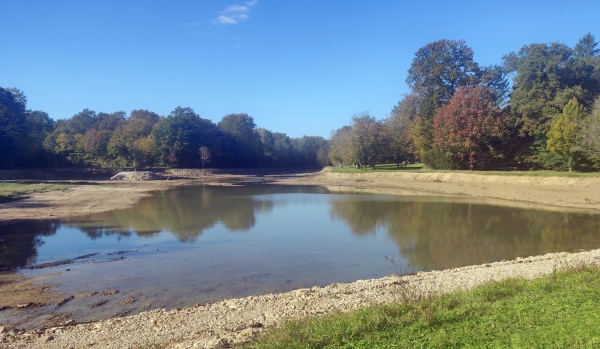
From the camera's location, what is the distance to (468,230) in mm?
19500

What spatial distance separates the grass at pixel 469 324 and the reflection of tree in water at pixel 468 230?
635cm

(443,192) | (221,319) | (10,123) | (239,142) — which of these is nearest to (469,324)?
(221,319)

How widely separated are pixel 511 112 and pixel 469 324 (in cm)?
4646

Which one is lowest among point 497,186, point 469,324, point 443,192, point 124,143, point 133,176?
point 443,192

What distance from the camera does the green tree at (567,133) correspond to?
3616 centimetres

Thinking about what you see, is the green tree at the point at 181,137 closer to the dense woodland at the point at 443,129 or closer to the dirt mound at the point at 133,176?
the dense woodland at the point at 443,129

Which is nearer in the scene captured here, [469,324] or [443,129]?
[469,324]

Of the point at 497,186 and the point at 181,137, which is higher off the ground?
the point at 181,137

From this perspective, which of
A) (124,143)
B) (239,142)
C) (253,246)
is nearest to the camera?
(253,246)

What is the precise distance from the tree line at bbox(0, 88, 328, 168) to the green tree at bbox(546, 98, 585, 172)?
56998mm

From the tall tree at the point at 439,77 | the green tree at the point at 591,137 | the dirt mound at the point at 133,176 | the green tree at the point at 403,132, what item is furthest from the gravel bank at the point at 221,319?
the dirt mound at the point at 133,176

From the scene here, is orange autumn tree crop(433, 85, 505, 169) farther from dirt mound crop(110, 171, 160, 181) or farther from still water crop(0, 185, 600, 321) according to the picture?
dirt mound crop(110, 171, 160, 181)

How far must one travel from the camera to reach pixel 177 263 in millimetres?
13492

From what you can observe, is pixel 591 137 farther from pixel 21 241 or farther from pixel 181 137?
pixel 181 137
